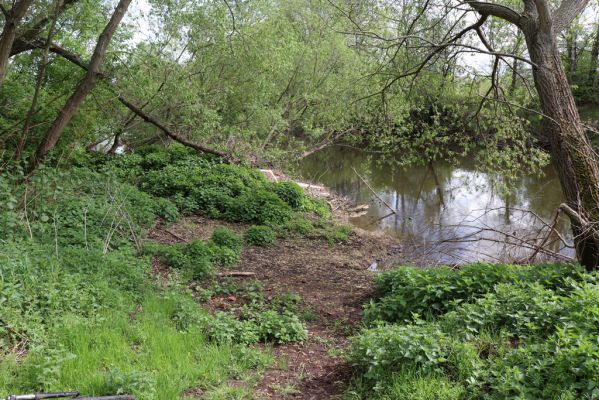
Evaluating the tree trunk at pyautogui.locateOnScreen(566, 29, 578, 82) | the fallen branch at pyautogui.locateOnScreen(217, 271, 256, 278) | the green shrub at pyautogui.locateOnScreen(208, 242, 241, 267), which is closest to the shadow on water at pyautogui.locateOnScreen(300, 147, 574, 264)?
the fallen branch at pyautogui.locateOnScreen(217, 271, 256, 278)

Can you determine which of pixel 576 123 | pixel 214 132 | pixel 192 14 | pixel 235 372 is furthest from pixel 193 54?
pixel 235 372

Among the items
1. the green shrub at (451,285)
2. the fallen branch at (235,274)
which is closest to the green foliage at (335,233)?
the fallen branch at (235,274)

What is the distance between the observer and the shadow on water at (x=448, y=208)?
9805mm

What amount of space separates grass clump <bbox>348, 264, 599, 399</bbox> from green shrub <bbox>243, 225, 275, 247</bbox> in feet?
15.3

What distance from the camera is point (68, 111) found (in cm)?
1017

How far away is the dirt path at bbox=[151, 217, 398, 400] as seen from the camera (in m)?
4.35

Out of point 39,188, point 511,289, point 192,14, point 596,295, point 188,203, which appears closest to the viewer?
point 596,295

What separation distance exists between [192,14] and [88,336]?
37.7 feet

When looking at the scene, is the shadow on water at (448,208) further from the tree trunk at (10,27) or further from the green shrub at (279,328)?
the tree trunk at (10,27)

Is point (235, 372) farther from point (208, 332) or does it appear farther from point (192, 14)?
point (192, 14)

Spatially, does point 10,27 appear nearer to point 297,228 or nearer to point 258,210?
point 258,210

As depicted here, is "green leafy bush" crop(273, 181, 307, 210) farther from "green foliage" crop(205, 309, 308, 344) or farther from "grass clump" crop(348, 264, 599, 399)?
"grass clump" crop(348, 264, 599, 399)

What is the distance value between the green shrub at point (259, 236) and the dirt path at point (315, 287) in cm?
21

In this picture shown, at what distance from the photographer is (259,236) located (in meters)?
9.62
